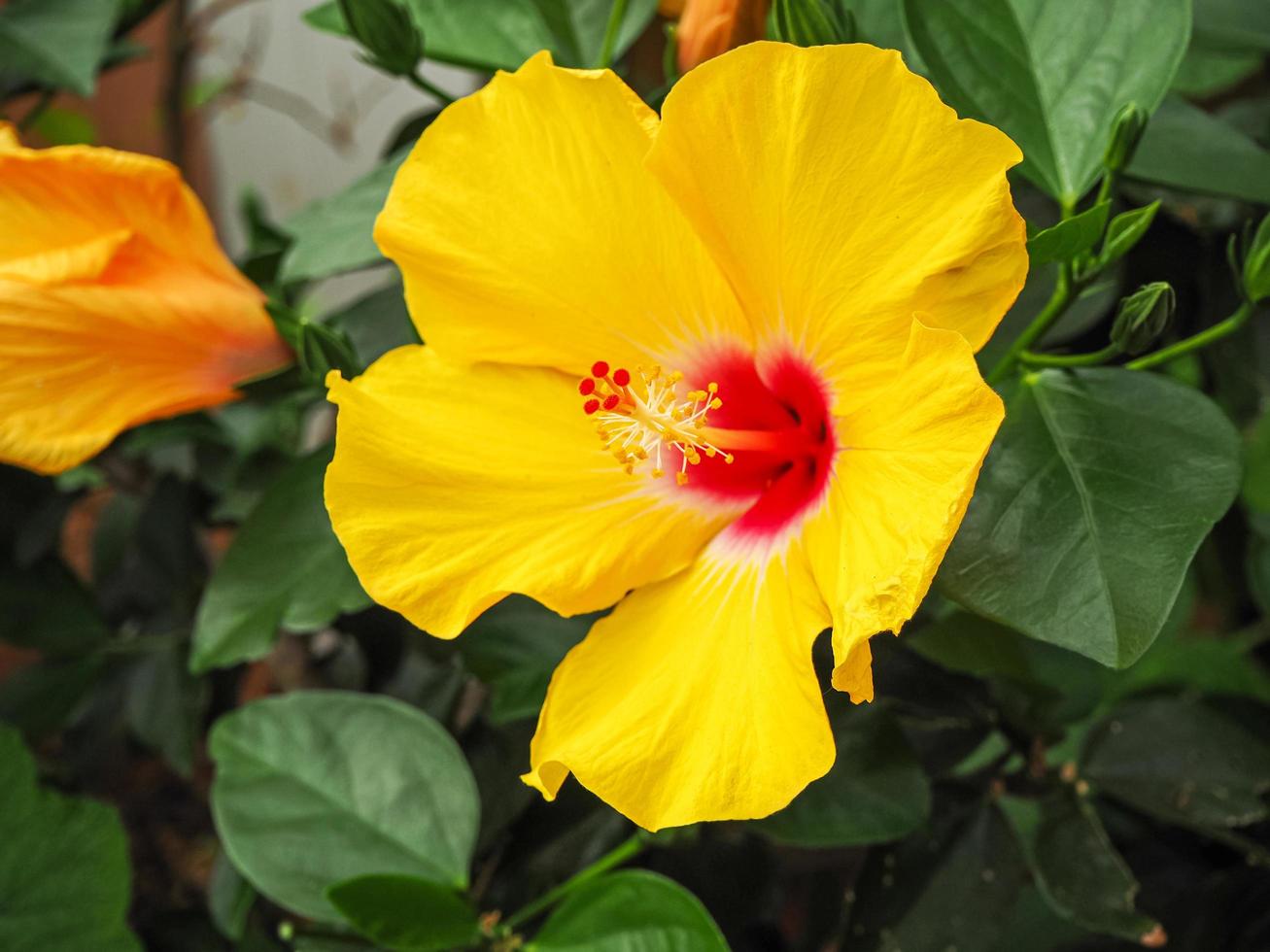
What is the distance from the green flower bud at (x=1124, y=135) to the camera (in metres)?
0.60

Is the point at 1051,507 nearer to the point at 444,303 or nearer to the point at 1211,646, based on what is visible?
the point at 444,303

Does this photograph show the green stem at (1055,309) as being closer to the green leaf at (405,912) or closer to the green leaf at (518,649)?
the green leaf at (518,649)

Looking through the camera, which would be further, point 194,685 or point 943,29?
point 194,685

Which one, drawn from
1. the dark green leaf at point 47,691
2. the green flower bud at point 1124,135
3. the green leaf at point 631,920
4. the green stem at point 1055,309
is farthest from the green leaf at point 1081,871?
the dark green leaf at point 47,691

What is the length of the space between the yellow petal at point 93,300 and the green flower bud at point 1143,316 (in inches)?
21.8

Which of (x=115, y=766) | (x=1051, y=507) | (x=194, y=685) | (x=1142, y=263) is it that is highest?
(x=1051, y=507)

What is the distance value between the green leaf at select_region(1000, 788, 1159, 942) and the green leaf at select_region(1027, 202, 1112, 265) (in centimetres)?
42

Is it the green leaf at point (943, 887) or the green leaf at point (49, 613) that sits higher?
the green leaf at point (943, 887)

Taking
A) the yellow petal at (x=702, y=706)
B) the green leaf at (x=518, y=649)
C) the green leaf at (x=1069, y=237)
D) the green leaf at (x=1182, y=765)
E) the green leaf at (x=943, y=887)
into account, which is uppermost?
the green leaf at (x=1069, y=237)

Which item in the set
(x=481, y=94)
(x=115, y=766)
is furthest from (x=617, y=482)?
(x=115, y=766)

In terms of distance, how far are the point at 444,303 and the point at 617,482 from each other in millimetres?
133

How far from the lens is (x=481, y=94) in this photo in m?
0.58

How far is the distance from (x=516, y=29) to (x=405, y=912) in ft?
1.96

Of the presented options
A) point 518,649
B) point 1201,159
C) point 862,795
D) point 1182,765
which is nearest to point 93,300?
point 518,649
